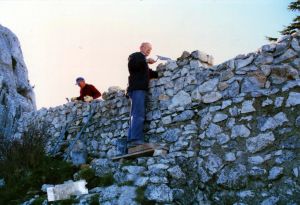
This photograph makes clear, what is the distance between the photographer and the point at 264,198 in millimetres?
5051

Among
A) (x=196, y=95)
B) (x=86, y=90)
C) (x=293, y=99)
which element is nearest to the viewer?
(x=293, y=99)

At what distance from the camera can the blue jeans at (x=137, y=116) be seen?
22.4 feet

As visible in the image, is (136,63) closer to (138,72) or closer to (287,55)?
(138,72)

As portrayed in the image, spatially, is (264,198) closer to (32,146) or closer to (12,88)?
(32,146)

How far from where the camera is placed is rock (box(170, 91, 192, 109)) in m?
6.55

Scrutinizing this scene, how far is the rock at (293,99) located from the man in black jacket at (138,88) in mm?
2503

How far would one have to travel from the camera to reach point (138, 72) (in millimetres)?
7160

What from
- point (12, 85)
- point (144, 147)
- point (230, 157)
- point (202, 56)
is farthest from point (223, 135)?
point (12, 85)

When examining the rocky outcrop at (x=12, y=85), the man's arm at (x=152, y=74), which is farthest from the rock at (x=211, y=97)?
the rocky outcrop at (x=12, y=85)

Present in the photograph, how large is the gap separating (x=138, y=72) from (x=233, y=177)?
2.67 metres

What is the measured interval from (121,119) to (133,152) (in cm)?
132

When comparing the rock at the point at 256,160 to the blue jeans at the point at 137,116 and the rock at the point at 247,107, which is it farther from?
the blue jeans at the point at 137,116

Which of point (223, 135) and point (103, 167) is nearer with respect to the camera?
point (223, 135)

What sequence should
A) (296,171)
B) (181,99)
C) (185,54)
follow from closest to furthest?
(296,171) → (181,99) → (185,54)
